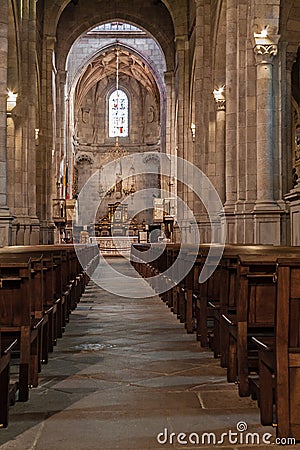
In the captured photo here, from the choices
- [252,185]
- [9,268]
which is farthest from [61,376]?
[252,185]

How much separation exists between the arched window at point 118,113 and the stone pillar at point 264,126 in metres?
34.1

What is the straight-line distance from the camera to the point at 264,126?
11773 millimetres

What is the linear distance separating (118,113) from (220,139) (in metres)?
29.4

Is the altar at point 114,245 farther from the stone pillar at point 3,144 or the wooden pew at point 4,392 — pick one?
the wooden pew at point 4,392

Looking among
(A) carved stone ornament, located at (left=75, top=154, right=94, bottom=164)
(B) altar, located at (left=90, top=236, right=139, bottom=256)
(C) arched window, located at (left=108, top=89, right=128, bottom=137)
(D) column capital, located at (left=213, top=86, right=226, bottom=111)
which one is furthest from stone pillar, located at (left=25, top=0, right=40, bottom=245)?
→ (C) arched window, located at (left=108, top=89, right=128, bottom=137)

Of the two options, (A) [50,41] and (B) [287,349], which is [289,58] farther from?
(A) [50,41]

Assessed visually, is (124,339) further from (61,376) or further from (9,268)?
(9,268)

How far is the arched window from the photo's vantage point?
45.6m

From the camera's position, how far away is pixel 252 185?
1240 cm

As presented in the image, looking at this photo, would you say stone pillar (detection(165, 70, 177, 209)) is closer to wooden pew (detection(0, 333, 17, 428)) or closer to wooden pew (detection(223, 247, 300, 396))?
wooden pew (detection(223, 247, 300, 396))

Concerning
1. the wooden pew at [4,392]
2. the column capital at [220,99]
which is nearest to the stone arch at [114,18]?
the column capital at [220,99]

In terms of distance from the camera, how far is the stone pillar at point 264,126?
11.6 metres

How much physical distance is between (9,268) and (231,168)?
34.0ft

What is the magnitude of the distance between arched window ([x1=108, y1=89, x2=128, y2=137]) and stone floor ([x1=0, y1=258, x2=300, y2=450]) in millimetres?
39733
